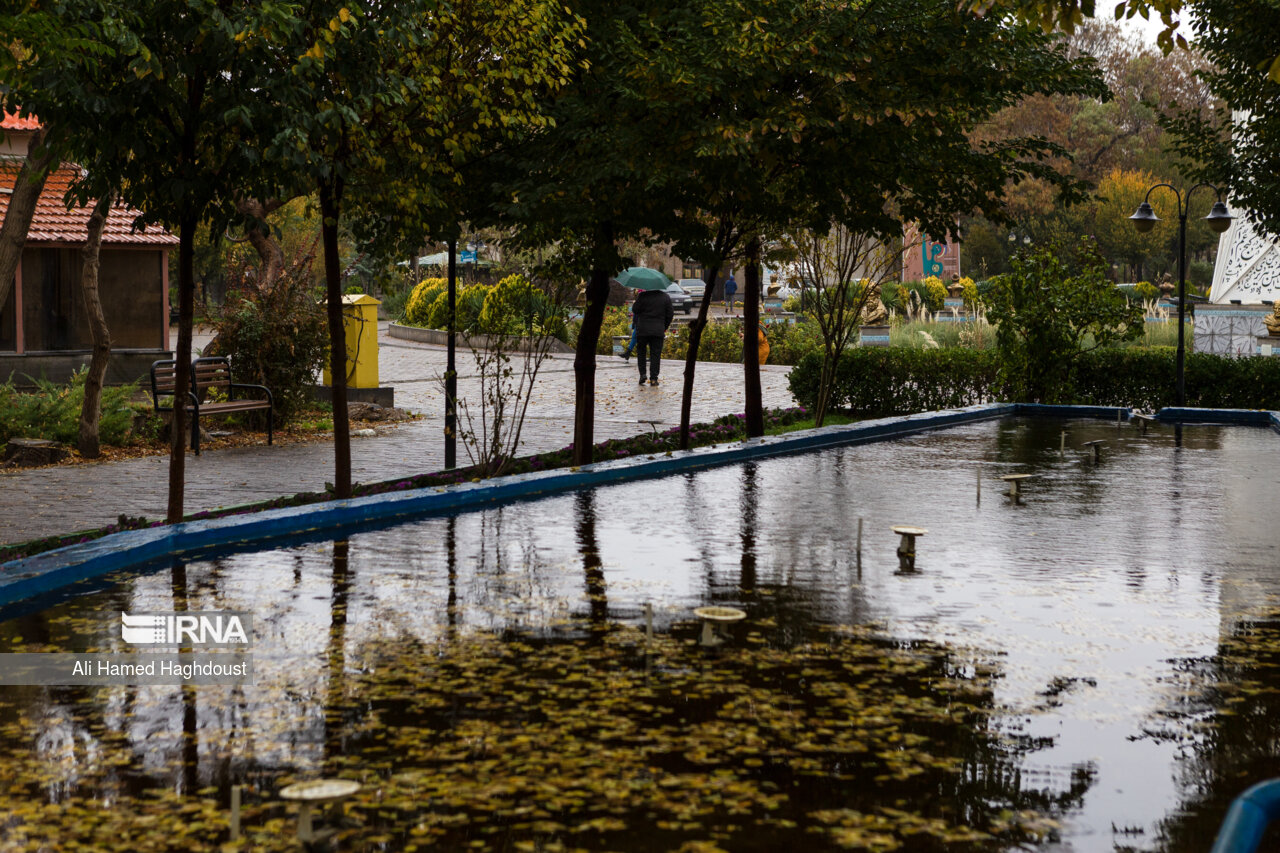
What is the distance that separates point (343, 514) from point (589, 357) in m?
4.53

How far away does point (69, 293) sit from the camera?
74.8 feet

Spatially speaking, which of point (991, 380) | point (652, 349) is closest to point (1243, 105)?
point (991, 380)

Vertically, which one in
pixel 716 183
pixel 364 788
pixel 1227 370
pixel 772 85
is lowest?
pixel 364 788

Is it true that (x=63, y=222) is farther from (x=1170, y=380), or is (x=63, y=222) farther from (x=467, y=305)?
(x=1170, y=380)

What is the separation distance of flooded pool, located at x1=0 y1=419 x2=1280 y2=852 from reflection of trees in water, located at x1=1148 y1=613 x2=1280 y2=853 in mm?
17

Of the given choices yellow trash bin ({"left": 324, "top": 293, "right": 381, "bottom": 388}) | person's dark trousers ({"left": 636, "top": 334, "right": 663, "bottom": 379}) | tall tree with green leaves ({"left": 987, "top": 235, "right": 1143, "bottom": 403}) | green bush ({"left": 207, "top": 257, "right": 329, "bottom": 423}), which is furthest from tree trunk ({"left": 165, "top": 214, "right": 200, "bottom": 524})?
person's dark trousers ({"left": 636, "top": 334, "right": 663, "bottom": 379})

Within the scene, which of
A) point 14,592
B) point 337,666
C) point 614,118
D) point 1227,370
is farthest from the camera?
point 1227,370

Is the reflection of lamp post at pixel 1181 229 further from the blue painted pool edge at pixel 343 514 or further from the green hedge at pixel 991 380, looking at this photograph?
the blue painted pool edge at pixel 343 514

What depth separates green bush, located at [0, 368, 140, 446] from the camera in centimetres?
1420

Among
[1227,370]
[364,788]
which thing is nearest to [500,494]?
[364,788]

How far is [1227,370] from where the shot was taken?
2027 centimetres

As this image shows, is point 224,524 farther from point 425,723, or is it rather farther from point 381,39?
point 425,723

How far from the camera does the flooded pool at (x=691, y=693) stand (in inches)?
182

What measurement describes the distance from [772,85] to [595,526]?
14.8ft
